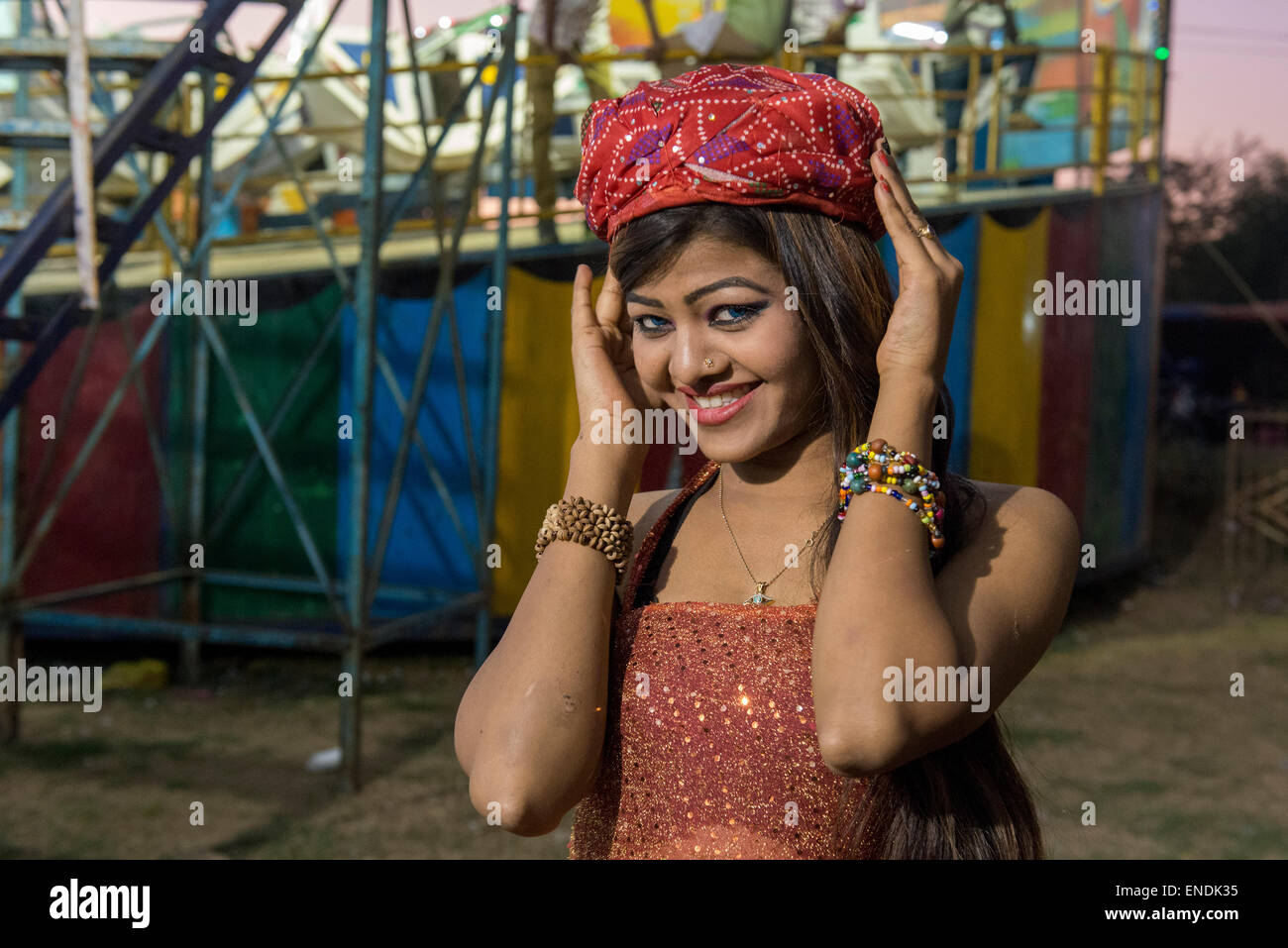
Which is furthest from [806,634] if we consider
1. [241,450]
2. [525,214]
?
[241,450]

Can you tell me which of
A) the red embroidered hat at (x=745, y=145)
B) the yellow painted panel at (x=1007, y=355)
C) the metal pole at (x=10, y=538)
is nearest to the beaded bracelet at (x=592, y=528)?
the red embroidered hat at (x=745, y=145)

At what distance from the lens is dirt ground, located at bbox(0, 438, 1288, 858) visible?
4.80 m

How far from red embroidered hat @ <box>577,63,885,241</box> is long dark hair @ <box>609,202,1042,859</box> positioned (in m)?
0.03

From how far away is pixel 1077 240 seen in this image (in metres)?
8.70

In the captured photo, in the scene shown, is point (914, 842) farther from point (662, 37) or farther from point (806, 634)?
point (662, 37)

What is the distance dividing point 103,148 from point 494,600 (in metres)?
3.96

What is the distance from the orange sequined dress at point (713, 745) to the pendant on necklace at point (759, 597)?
1.4 inches

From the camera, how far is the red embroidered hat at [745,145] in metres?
1.57

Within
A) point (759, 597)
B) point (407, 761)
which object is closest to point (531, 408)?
point (407, 761)

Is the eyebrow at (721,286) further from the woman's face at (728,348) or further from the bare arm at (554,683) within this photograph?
the bare arm at (554,683)

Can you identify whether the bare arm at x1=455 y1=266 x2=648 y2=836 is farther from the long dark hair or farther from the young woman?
the long dark hair

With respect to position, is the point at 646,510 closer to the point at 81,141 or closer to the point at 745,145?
the point at 745,145

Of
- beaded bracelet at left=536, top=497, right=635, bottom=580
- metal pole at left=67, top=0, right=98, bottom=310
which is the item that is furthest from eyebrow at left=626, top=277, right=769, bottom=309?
metal pole at left=67, top=0, right=98, bottom=310

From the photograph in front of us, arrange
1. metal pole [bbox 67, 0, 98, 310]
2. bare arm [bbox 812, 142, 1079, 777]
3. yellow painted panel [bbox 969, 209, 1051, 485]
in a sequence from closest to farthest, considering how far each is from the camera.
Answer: bare arm [bbox 812, 142, 1079, 777], metal pole [bbox 67, 0, 98, 310], yellow painted panel [bbox 969, 209, 1051, 485]
